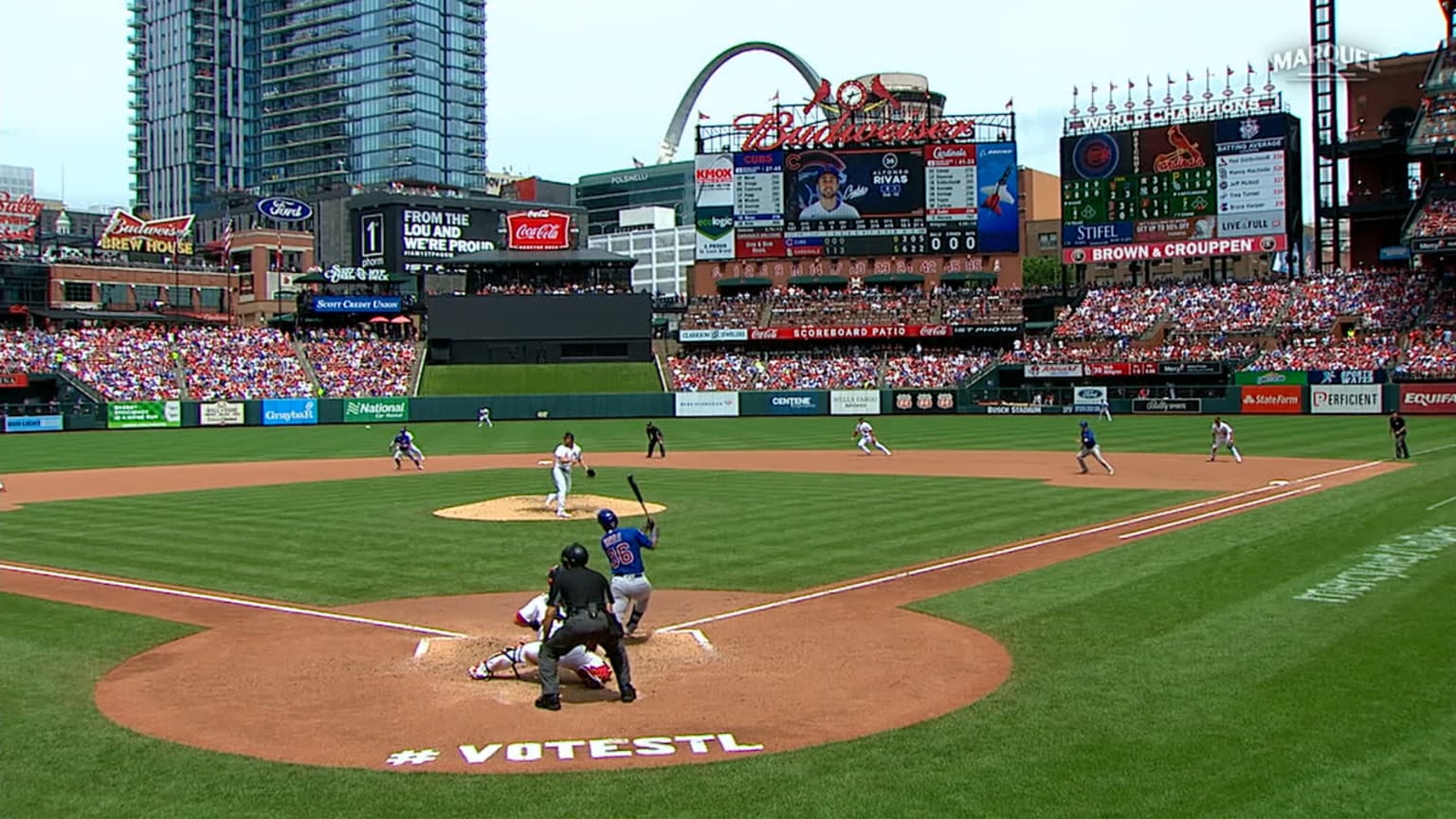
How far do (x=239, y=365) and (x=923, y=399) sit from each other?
42.1m

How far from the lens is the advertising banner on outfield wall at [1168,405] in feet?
213

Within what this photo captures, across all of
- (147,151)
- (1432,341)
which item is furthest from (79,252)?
(1432,341)

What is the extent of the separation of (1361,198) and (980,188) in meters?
22.8

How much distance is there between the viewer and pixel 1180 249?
249ft

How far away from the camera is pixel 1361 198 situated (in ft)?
243

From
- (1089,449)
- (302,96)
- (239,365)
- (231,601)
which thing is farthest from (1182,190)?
(302,96)

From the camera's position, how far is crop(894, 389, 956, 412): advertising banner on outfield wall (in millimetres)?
72188

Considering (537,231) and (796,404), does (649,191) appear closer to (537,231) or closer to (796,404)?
(537,231)

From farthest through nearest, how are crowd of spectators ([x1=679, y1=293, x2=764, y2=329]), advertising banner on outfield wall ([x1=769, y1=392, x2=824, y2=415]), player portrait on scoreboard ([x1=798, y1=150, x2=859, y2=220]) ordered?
crowd of spectators ([x1=679, y1=293, x2=764, y2=329]), player portrait on scoreboard ([x1=798, y1=150, x2=859, y2=220]), advertising banner on outfield wall ([x1=769, y1=392, x2=824, y2=415])

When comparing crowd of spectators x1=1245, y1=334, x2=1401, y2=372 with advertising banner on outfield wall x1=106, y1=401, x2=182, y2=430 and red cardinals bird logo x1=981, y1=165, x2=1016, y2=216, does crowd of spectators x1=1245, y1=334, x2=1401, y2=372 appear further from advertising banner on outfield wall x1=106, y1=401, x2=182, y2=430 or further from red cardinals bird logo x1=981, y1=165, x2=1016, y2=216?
advertising banner on outfield wall x1=106, y1=401, x2=182, y2=430

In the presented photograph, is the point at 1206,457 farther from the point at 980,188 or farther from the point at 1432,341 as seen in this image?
the point at 980,188

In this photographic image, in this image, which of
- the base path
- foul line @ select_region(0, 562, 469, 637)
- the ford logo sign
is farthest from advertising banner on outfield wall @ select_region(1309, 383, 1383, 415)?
the ford logo sign

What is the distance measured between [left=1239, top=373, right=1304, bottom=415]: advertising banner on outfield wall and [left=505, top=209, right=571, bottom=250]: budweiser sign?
1887 inches

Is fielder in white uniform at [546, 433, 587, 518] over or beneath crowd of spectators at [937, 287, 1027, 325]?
beneath
